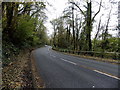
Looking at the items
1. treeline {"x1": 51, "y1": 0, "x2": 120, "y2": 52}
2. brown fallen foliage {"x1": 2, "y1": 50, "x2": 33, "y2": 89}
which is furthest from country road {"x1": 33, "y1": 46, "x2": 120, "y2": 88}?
treeline {"x1": 51, "y1": 0, "x2": 120, "y2": 52}

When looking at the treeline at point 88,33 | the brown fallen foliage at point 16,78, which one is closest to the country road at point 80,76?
the brown fallen foliage at point 16,78

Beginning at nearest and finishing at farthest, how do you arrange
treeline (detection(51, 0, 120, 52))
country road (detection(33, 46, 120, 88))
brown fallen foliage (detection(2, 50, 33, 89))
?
brown fallen foliage (detection(2, 50, 33, 89))
country road (detection(33, 46, 120, 88))
treeline (detection(51, 0, 120, 52))

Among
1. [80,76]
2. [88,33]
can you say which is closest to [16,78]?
[80,76]

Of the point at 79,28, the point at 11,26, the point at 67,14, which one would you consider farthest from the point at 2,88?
the point at 79,28

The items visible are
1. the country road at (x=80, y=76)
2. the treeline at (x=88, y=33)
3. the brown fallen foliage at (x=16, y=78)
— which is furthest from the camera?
the treeline at (x=88, y=33)

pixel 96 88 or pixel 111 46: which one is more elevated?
pixel 111 46

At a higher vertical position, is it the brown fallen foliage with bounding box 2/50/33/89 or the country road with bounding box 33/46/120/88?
the brown fallen foliage with bounding box 2/50/33/89

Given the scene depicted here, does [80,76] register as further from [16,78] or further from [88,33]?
→ [88,33]

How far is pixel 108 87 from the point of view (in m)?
4.15

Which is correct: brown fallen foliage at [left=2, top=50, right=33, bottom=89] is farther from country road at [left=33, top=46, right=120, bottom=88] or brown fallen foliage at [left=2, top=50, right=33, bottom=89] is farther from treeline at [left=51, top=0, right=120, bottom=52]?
treeline at [left=51, top=0, right=120, bottom=52]

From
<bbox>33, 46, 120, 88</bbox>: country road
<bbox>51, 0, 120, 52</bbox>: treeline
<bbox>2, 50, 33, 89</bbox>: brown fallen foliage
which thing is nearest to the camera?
<bbox>2, 50, 33, 89</bbox>: brown fallen foliage

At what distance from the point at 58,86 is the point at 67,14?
72.5ft

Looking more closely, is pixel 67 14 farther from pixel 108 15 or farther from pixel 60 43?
pixel 60 43

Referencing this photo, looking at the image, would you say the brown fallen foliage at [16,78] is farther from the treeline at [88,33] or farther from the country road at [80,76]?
the treeline at [88,33]
